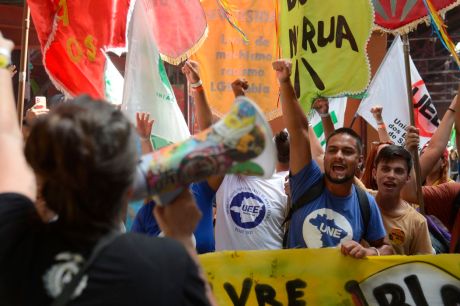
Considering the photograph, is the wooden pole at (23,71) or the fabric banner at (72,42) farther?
the fabric banner at (72,42)

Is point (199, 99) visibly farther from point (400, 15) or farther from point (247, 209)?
point (400, 15)

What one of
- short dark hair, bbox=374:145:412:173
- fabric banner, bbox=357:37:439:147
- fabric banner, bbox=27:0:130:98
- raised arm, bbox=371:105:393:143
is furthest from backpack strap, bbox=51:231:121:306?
fabric banner, bbox=357:37:439:147

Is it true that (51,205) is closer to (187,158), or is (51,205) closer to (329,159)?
(187,158)

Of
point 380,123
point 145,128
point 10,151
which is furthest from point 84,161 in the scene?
point 380,123

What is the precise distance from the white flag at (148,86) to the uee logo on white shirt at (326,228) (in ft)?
3.99

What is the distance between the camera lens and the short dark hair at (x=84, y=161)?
1.34 metres

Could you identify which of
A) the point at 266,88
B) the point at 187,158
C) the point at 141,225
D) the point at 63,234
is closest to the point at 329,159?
the point at 141,225

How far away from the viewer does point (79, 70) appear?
178 inches

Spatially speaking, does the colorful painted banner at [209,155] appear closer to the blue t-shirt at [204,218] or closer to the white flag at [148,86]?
the blue t-shirt at [204,218]

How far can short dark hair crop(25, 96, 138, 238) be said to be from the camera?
1.34 metres

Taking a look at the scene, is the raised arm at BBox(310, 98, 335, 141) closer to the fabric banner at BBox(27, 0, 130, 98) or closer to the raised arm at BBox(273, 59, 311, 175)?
the raised arm at BBox(273, 59, 311, 175)

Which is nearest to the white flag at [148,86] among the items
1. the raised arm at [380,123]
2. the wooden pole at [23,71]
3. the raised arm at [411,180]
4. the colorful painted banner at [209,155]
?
the wooden pole at [23,71]

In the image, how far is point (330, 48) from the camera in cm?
444

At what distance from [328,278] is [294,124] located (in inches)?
32.0
